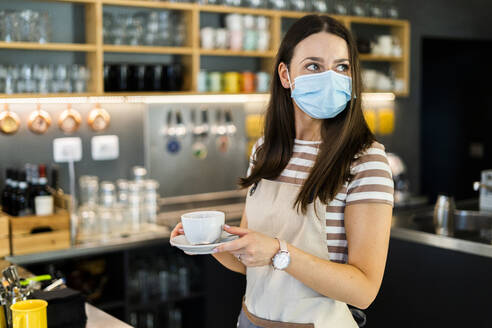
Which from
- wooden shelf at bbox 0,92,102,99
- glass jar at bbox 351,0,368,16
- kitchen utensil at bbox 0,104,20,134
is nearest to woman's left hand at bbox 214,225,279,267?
wooden shelf at bbox 0,92,102,99

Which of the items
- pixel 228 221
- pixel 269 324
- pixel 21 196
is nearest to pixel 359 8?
pixel 228 221

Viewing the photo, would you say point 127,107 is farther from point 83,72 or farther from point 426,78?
point 426,78

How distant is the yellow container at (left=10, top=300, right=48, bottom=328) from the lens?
1583 mm

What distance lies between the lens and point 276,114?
6.11 ft

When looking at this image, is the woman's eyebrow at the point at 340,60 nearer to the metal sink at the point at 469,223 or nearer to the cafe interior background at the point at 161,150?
the cafe interior background at the point at 161,150

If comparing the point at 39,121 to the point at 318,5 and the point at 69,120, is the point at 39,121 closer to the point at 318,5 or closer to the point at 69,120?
the point at 69,120

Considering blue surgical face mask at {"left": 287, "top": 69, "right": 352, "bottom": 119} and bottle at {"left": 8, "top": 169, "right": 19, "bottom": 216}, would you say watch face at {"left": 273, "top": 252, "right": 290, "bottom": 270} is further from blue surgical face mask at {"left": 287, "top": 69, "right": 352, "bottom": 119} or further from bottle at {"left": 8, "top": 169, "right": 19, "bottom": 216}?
bottle at {"left": 8, "top": 169, "right": 19, "bottom": 216}

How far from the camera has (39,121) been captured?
3863 millimetres

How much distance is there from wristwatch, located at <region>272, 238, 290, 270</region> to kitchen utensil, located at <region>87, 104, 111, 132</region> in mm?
2916

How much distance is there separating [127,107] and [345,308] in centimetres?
293

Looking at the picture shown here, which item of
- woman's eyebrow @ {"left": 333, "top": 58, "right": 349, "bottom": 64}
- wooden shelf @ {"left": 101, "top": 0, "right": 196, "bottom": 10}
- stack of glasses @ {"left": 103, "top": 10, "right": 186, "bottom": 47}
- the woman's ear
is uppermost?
wooden shelf @ {"left": 101, "top": 0, "right": 196, "bottom": 10}

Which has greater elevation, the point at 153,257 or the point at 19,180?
the point at 19,180

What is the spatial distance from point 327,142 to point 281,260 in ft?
1.32

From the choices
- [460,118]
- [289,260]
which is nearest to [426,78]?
[460,118]
